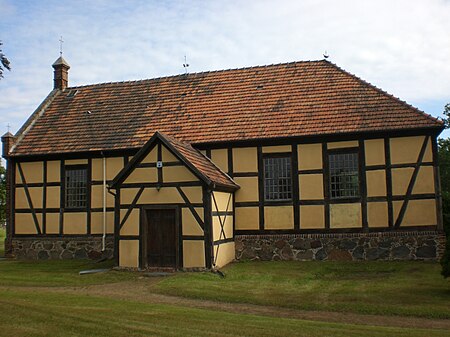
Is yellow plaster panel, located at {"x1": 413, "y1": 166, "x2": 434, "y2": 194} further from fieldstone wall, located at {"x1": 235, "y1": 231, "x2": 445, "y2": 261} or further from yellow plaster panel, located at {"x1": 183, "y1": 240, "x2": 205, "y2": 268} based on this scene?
yellow plaster panel, located at {"x1": 183, "y1": 240, "x2": 205, "y2": 268}

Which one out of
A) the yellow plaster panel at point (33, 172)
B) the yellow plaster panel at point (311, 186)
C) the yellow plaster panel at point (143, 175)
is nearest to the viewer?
the yellow plaster panel at point (143, 175)

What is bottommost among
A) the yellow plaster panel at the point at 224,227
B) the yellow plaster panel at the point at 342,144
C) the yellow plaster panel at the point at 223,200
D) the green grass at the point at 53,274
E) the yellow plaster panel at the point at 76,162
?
the green grass at the point at 53,274

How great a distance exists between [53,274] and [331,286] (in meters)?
10.3

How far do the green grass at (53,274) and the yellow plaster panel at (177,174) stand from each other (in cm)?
380

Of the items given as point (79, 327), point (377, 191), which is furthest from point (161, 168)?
point (79, 327)

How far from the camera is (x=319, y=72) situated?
23062mm

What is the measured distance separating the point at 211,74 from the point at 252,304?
15.0m

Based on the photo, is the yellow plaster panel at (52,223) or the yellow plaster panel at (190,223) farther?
the yellow plaster panel at (52,223)

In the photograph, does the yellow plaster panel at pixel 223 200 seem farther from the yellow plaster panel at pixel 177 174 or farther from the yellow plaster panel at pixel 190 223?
the yellow plaster panel at pixel 177 174

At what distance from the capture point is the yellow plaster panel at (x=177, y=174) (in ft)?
59.5

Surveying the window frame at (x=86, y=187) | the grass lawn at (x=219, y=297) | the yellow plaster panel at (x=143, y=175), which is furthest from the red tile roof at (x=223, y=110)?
the grass lawn at (x=219, y=297)

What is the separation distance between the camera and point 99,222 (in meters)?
22.2

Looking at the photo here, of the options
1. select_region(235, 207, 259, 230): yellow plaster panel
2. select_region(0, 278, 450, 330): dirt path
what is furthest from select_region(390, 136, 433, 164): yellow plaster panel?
select_region(0, 278, 450, 330): dirt path

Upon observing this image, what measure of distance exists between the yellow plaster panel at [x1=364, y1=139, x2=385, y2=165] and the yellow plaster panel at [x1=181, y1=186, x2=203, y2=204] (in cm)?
687
